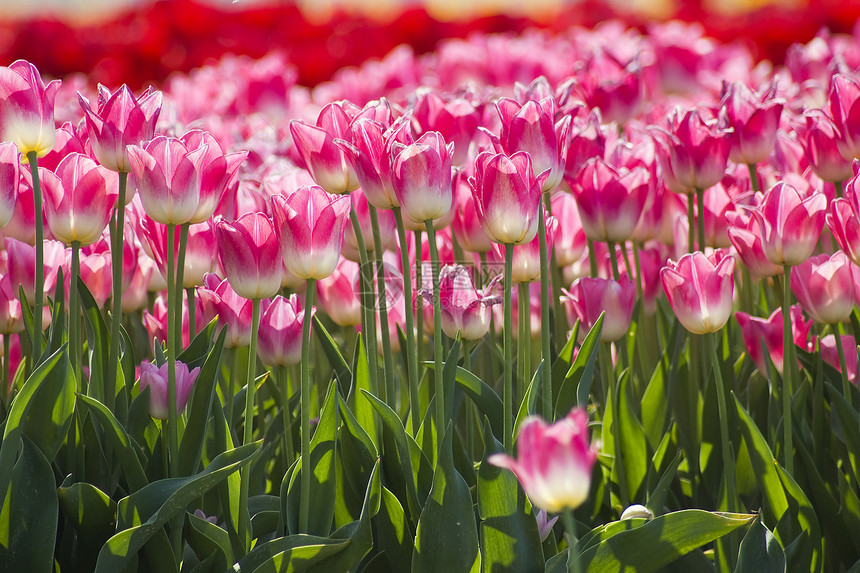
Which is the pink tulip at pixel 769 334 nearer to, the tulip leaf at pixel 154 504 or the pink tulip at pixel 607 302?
the pink tulip at pixel 607 302

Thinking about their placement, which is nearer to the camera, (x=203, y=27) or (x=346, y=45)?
(x=346, y=45)

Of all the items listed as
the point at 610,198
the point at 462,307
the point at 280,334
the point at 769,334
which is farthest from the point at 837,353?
the point at 280,334

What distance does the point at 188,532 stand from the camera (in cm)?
116

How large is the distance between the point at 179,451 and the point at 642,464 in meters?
0.66

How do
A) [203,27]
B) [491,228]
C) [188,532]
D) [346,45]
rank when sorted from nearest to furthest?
1. [491,228]
2. [188,532]
3. [346,45]
4. [203,27]

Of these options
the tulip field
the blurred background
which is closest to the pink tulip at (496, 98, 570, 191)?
the tulip field

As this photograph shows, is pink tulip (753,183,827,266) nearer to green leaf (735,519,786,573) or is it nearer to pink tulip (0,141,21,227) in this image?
green leaf (735,519,786,573)

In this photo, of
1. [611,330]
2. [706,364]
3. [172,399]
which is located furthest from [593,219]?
[172,399]

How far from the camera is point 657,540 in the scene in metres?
1.02

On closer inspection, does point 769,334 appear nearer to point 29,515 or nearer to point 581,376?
point 581,376

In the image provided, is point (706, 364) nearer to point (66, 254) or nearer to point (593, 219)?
point (593, 219)

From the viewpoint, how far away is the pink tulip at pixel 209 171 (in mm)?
1126

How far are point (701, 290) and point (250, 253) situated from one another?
0.57m

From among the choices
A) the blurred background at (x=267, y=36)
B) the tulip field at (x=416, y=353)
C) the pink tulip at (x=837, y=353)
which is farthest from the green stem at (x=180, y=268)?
the blurred background at (x=267, y=36)
